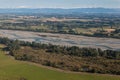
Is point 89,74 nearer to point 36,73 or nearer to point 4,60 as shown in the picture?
point 36,73

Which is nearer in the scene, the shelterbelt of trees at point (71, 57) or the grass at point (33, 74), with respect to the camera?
the grass at point (33, 74)

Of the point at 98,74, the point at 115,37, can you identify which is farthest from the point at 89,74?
the point at 115,37

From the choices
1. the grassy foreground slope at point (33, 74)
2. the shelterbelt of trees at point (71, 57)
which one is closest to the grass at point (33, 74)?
the grassy foreground slope at point (33, 74)

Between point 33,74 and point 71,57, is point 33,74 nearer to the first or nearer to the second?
point 33,74

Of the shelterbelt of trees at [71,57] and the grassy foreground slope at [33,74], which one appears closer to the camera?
the grassy foreground slope at [33,74]

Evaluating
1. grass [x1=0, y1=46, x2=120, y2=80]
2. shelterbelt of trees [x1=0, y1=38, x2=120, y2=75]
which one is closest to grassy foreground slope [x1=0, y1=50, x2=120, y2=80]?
grass [x1=0, y1=46, x2=120, y2=80]

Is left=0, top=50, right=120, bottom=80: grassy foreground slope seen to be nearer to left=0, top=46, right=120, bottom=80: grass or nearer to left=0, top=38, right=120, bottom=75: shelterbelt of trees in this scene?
left=0, top=46, right=120, bottom=80: grass

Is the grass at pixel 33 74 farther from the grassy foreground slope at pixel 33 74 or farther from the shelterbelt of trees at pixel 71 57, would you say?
the shelterbelt of trees at pixel 71 57
